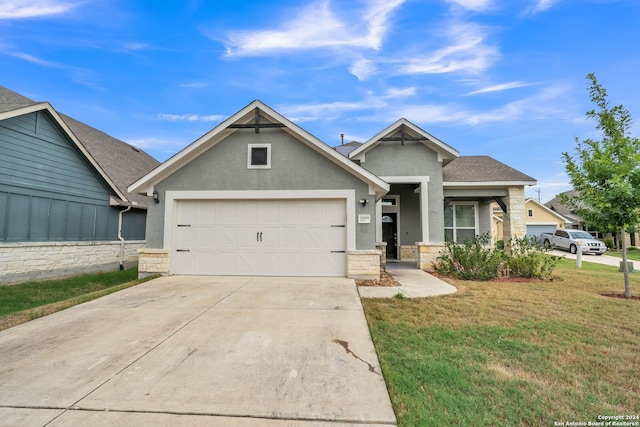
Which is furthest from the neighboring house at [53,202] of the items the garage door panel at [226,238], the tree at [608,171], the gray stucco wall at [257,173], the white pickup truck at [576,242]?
the white pickup truck at [576,242]

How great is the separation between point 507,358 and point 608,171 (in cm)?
627

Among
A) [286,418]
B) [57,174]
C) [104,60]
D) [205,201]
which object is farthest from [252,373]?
[104,60]

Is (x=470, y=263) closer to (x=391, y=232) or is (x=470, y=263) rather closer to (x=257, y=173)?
(x=391, y=232)

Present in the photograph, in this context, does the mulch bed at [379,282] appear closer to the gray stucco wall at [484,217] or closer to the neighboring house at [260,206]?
the neighboring house at [260,206]

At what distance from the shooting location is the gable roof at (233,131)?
841 cm

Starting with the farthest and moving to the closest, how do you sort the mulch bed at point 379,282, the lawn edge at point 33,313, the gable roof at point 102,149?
the gable roof at point 102,149 → the mulch bed at point 379,282 → the lawn edge at point 33,313

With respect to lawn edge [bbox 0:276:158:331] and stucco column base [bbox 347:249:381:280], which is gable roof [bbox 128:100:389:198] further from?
lawn edge [bbox 0:276:158:331]

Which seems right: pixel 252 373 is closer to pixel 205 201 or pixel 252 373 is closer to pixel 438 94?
pixel 205 201

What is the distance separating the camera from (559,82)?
12.0 metres

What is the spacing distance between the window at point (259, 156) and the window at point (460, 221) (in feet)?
32.7

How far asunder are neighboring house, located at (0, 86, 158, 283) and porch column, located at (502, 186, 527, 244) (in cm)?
1674

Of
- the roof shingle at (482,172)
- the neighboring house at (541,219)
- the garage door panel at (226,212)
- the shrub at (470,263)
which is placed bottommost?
the shrub at (470,263)

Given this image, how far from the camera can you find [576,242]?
68.2ft

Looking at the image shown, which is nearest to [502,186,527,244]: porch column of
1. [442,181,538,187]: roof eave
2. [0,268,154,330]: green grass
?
[442,181,538,187]: roof eave
